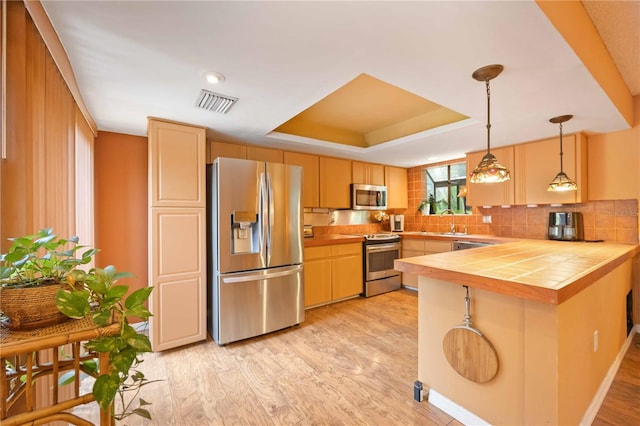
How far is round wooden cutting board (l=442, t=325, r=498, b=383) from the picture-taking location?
149 cm

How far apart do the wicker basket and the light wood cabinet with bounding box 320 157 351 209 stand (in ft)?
10.8

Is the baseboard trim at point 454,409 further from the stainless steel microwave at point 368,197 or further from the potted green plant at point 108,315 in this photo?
the stainless steel microwave at point 368,197

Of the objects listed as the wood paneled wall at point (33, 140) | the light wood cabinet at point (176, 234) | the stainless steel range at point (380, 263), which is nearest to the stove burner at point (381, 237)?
the stainless steel range at point (380, 263)

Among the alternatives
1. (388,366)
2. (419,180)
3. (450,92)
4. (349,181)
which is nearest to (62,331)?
(388,366)

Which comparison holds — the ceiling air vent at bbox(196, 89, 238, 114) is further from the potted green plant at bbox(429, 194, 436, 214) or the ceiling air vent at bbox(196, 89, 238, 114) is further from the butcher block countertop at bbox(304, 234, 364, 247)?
the potted green plant at bbox(429, 194, 436, 214)

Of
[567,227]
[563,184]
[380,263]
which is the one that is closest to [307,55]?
[563,184]

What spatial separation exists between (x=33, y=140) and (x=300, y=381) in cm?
214

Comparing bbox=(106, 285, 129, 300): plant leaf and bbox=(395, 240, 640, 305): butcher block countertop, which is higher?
bbox=(106, 285, 129, 300): plant leaf

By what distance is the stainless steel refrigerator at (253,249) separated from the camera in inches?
103

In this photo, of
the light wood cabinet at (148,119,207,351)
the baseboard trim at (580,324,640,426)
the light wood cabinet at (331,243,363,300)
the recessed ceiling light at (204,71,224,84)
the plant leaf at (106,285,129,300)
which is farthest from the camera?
the light wood cabinet at (331,243,363,300)

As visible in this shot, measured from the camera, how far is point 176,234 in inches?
101

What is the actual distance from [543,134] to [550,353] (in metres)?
2.61

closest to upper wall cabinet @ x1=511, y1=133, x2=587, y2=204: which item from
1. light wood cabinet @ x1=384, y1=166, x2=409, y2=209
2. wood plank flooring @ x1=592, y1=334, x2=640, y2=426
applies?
wood plank flooring @ x1=592, y1=334, x2=640, y2=426

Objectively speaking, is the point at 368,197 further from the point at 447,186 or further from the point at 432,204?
the point at 447,186
